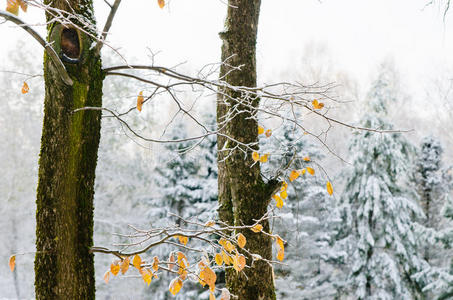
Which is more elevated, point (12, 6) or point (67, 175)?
point (12, 6)

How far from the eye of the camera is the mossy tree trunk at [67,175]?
2053 mm

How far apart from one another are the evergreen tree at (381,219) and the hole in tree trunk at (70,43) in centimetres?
1068

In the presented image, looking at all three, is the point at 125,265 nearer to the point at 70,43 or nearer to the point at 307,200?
the point at 70,43

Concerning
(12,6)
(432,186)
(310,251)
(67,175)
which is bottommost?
(310,251)

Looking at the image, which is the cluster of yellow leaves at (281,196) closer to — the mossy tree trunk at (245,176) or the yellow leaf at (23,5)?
the mossy tree trunk at (245,176)

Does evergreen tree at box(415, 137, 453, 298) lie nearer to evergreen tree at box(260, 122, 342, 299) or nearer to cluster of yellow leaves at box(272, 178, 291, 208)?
evergreen tree at box(260, 122, 342, 299)

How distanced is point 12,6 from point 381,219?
12.0 metres

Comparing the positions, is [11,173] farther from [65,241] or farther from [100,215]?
[65,241]

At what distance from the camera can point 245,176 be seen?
3.27m

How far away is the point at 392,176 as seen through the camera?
12.5m

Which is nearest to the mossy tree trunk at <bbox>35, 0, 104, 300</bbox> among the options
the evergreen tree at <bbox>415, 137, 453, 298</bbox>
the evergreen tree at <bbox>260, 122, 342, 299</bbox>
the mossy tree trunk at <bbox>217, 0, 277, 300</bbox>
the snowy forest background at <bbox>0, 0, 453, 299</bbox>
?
the mossy tree trunk at <bbox>217, 0, 277, 300</bbox>

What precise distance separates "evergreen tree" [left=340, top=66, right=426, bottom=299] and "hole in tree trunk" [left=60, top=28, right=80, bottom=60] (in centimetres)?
1068

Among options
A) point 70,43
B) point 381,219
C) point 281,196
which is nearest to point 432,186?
point 381,219

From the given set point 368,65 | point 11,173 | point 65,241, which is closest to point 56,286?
point 65,241
